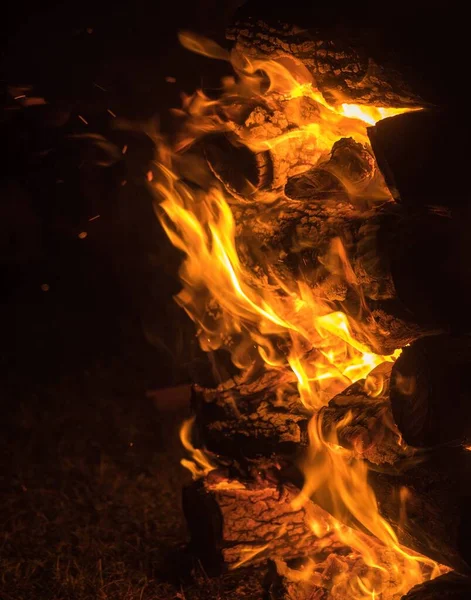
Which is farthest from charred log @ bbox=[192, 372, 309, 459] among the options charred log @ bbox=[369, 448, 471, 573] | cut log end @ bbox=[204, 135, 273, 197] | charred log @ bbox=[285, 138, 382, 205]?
charred log @ bbox=[285, 138, 382, 205]

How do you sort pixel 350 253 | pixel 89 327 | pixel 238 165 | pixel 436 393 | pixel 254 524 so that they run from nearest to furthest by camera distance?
pixel 436 393 < pixel 350 253 < pixel 238 165 < pixel 254 524 < pixel 89 327

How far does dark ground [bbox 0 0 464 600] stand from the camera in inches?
125

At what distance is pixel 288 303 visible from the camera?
294 cm

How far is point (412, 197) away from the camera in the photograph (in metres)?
2.07

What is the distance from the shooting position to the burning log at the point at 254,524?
9.42 ft

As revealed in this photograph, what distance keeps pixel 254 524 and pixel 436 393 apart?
121 centimetres

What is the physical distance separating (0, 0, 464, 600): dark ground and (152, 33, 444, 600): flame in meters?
0.44

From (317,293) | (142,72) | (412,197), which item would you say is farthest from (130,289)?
(412,197)

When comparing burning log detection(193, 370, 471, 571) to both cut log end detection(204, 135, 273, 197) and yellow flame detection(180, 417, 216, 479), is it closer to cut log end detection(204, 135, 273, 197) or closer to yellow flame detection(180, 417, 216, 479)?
yellow flame detection(180, 417, 216, 479)

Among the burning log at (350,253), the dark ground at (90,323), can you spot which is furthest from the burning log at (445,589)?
the dark ground at (90,323)

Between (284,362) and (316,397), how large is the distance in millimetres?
225

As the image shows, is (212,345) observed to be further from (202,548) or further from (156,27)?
(156,27)

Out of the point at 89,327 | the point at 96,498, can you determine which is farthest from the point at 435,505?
the point at 89,327

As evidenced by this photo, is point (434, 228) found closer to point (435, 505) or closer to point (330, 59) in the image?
point (330, 59)
